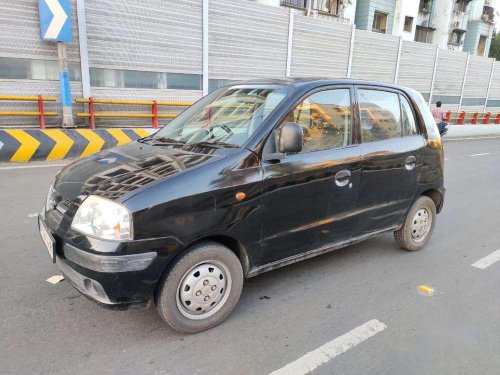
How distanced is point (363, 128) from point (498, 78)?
28.7 meters

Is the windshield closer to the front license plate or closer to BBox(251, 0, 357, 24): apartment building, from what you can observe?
the front license plate

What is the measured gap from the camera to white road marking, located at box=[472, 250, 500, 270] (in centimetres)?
428

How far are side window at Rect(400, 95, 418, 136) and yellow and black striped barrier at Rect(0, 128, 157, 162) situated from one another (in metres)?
7.06

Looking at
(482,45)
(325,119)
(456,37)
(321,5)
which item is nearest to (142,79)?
(325,119)

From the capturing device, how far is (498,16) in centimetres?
4284

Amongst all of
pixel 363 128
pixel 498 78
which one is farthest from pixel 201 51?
pixel 498 78

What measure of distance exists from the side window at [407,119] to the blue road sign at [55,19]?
340 inches

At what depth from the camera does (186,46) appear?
1292cm

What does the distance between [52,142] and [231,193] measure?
284 inches

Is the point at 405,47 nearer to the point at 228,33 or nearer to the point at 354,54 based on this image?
the point at 354,54

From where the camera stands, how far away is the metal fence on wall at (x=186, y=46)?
10414 millimetres

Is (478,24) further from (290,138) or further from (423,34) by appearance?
(290,138)

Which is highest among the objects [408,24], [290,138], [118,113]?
[408,24]

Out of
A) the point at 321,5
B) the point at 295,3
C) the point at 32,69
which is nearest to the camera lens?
the point at 32,69
